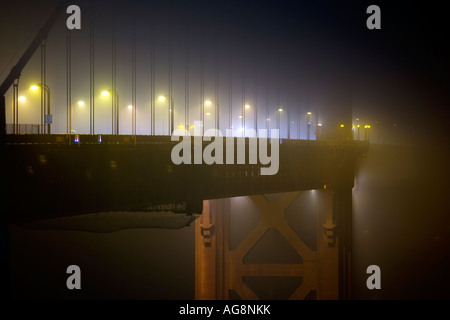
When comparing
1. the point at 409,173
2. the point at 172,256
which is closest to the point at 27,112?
the point at 172,256

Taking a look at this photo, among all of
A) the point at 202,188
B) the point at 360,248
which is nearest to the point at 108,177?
the point at 202,188

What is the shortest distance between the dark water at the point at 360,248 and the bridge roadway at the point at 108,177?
13.7 m

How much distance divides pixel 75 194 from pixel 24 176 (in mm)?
1360

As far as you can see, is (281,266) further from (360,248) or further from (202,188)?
(202,188)

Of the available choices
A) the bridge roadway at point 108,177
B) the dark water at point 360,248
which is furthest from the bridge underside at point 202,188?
the dark water at point 360,248

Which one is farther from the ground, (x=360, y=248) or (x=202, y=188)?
(x=202, y=188)

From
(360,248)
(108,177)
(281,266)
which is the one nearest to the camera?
(108,177)

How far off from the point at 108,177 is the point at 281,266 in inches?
662

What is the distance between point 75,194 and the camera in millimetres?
9938

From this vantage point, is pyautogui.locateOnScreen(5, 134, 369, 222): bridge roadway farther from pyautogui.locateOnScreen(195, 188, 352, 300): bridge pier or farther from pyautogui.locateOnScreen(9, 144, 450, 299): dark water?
pyautogui.locateOnScreen(9, 144, 450, 299): dark water

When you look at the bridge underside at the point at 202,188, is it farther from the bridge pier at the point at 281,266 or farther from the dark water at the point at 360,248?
the dark water at the point at 360,248

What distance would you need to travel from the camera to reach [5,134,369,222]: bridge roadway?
9.05m

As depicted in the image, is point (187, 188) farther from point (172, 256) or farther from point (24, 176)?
point (172, 256)

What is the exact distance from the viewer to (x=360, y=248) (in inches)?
1060
